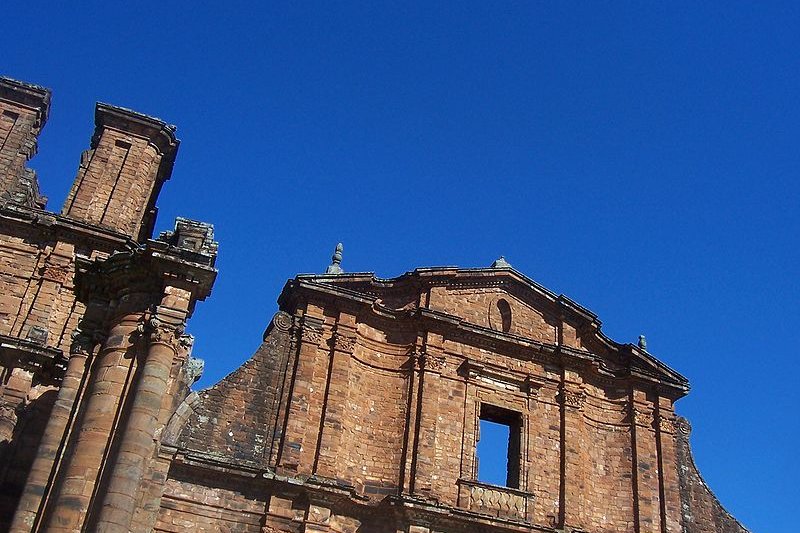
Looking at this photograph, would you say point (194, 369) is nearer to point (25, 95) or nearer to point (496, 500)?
point (496, 500)

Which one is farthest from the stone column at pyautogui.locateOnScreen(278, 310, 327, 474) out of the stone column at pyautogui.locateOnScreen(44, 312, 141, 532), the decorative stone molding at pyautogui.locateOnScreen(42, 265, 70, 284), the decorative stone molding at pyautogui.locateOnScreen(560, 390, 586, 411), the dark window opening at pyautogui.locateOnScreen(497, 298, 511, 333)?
the stone column at pyautogui.locateOnScreen(44, 312, 141, 532)

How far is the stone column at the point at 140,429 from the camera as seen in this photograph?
8.00 meters

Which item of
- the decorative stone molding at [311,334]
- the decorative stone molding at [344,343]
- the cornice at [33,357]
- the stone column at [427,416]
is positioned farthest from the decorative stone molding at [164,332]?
the stone column at [427,416]

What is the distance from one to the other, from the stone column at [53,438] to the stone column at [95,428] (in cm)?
28

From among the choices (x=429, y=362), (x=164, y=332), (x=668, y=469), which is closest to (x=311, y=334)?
(x=429, y=362)

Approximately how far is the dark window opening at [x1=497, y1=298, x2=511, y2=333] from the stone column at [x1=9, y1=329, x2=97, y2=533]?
12040 mm

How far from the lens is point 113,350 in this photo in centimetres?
912

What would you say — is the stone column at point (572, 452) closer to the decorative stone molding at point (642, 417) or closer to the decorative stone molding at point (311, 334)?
the decorative stone molding at point (642, 417)

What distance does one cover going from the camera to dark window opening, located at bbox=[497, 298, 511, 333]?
64.8 feet

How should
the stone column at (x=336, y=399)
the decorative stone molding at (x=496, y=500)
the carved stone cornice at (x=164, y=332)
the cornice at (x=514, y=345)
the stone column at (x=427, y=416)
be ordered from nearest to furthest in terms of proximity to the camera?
1. the carved stone cornice at (x=164, y=332)
2. the stone column at (x=336, y=399)
3. the stone column at (x=427, y=416)
4. the decorative stone molding at (x=496, y=500)
5. the cornice at (x=514, y=345)

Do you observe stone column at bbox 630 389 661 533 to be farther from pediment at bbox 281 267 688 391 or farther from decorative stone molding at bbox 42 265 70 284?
decorative stone molding at bbox 42 265 70 284

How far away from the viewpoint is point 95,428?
8.61m

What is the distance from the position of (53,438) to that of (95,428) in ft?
2.66

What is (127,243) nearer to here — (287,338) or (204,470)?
(287,338)
